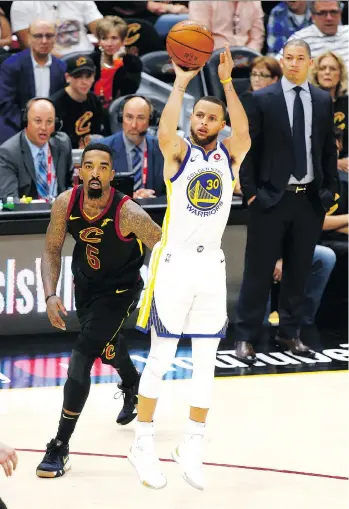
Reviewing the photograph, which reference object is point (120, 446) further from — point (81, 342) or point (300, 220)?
point (300, 220)

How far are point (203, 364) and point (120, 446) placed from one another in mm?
971

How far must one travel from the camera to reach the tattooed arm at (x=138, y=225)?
603cm

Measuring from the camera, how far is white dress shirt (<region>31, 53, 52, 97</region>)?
9902 mm

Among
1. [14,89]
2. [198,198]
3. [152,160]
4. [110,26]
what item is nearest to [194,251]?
[198,198]

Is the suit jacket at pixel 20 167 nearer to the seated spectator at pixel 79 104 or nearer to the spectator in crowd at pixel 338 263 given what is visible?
the seated spectator at pixel 79 104

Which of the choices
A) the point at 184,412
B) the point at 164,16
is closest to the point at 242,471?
the point at 184,412

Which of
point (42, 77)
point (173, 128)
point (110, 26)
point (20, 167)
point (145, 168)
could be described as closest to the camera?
point (173, 128)

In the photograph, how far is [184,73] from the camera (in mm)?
5602

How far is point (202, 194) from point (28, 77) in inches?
179

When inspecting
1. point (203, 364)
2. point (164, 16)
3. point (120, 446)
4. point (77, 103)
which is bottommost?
point (120, 446)

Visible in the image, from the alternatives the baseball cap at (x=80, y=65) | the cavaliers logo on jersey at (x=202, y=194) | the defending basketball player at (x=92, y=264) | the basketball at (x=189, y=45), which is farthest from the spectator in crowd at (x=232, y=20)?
the cavaliers logo on jersey at (x=202, y=194)

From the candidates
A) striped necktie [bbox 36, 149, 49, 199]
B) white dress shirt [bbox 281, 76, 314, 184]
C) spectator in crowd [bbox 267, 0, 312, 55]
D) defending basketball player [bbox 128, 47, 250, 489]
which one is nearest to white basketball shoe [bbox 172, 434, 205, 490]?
defending basketball player [bbox 128, 47, 250, 489]

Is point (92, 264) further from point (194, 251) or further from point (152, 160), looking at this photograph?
point (152, 160)

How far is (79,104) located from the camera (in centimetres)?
977
